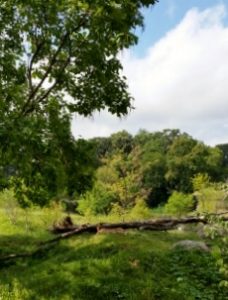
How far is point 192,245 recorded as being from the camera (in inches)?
729

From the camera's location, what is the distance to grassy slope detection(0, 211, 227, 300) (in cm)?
1501

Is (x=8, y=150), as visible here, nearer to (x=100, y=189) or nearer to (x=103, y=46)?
(x=103, y=46)

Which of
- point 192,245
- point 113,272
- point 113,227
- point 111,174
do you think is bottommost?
point 113,272

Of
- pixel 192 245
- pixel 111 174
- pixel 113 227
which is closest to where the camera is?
pixel 192 245

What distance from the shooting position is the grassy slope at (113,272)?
1501 centimetres

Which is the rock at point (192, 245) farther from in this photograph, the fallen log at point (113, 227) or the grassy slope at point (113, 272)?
the fallen log at point (113, 227)

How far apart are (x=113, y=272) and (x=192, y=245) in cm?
380

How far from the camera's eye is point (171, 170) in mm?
92188

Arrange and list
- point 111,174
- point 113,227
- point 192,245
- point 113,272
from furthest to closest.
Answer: point 111,174
point 113,227
point 192,245
point 113,272

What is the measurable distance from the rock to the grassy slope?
36 centimetres

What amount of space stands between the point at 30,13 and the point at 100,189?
24.9 m

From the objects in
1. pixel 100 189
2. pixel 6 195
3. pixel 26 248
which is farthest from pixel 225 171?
pixel 26 248

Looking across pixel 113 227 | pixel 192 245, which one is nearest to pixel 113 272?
pixel 192 245

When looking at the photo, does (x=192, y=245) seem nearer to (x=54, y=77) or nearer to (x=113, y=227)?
(x=113, y=227)
